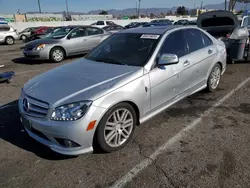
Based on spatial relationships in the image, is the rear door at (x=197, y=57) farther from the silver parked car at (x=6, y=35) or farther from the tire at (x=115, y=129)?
the silver parked car at (x=6, y=35)

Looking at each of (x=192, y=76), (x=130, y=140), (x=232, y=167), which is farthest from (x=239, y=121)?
(x=130, y=140)

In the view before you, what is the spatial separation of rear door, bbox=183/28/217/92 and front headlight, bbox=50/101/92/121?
202 centimetres

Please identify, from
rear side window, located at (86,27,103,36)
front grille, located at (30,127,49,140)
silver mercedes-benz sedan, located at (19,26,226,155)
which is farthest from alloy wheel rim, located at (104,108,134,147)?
rear side window, located at (86,27,103,36)

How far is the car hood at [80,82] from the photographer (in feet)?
8.87

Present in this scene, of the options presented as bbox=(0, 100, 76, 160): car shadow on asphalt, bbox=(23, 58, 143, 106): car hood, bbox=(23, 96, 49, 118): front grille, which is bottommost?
bbox=(0, 100, 76, 160): car shadow on asphalt

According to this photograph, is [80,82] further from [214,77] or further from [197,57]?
[214,77]

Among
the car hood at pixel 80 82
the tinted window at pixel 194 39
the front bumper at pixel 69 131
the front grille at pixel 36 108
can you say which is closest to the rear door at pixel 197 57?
the tinted window at pixel 194 39

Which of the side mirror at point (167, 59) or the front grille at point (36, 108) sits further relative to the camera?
the side mirror at point (167, 59)

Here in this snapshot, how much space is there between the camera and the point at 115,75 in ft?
10.1

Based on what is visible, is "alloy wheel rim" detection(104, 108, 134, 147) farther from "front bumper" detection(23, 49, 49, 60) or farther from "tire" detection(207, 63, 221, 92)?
"front bumper" detection(23, 49, 49, 60)

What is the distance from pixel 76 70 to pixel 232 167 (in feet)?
8.29

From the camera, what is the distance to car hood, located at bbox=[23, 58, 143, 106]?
8.87 ft

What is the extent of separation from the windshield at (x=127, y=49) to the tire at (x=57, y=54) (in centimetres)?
580

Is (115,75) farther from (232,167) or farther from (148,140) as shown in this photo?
(232,167)
